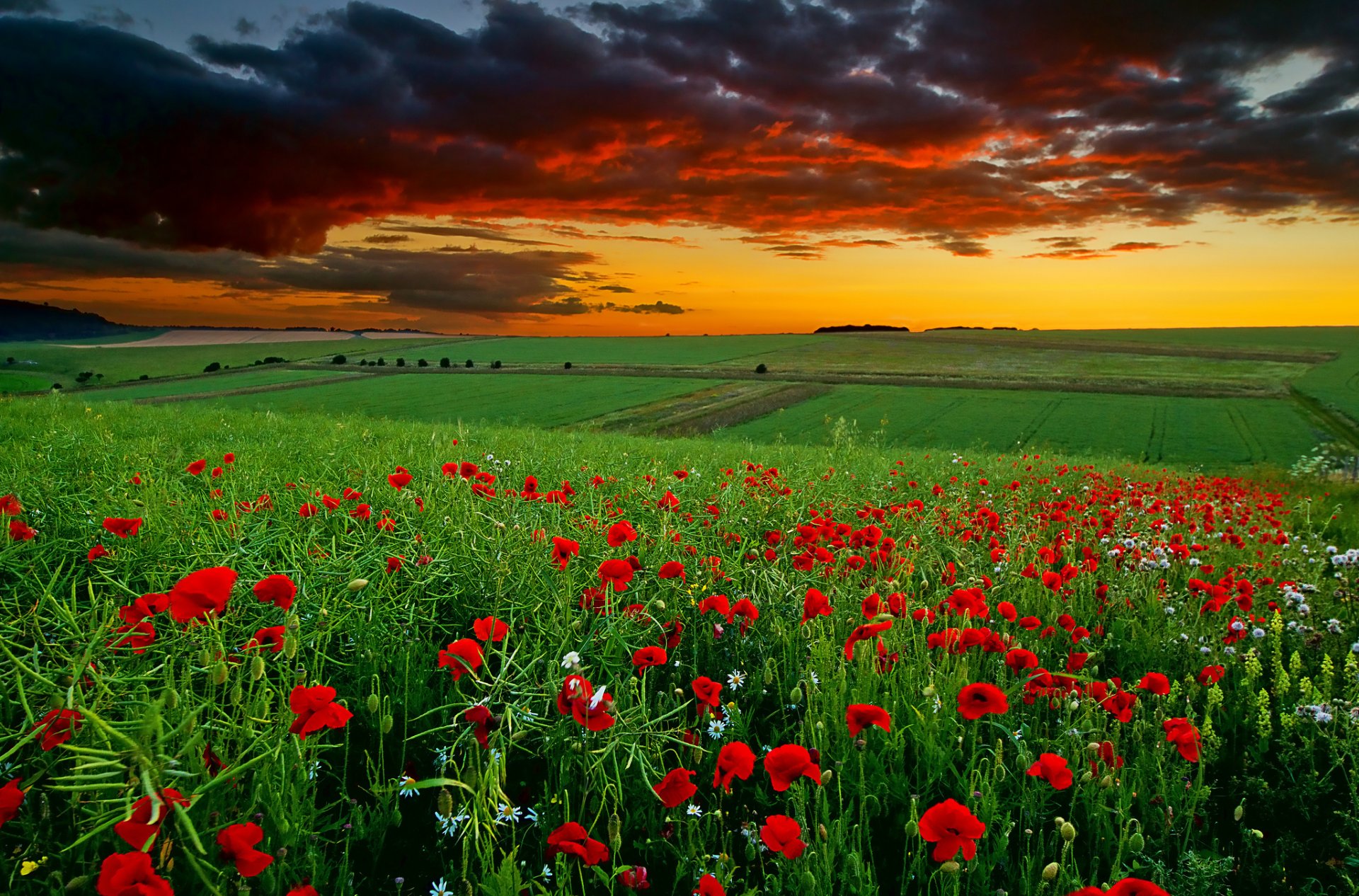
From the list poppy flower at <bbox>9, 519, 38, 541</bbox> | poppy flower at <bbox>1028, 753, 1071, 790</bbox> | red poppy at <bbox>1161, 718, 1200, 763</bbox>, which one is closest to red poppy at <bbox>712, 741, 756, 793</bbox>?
poppy flower at <bbox>1028, 753, 1071, 790</bbox>

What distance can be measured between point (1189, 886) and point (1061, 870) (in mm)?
410

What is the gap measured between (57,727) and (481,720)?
3.27 feet

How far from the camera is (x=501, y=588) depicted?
2.96m

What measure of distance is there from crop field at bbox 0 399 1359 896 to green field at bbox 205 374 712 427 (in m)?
28.6

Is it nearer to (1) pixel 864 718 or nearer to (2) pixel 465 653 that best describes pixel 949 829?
(1) pixel 864 718

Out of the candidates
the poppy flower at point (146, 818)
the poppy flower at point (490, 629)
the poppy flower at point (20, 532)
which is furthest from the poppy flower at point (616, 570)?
the poppy flower at point (20, 532)

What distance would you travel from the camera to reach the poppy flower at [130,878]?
3.84ft

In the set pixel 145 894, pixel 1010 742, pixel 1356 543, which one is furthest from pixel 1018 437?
pixel 145 894

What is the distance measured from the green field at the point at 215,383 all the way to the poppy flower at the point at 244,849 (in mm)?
49623

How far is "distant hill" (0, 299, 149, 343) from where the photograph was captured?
376 feet

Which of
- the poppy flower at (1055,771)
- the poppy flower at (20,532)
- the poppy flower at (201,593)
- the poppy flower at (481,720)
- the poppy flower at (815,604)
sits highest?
the poppy flower at (201,593)

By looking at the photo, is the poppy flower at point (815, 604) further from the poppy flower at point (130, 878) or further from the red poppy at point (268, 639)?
the poppy flower at point (130, 878)

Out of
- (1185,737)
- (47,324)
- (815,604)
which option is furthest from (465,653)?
(47,324)

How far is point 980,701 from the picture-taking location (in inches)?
79.1
